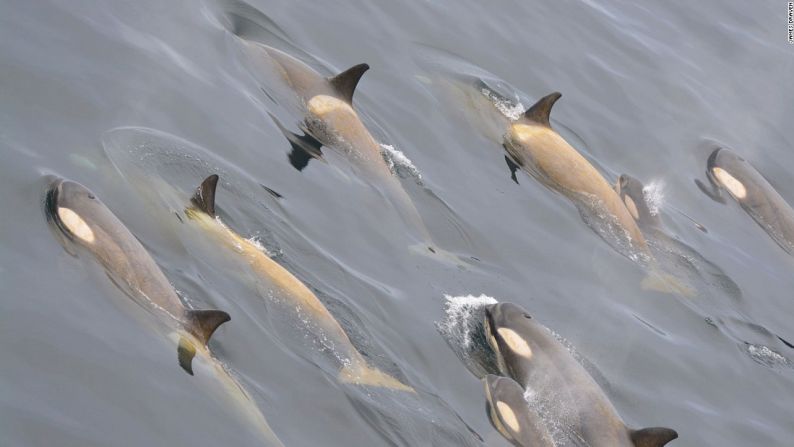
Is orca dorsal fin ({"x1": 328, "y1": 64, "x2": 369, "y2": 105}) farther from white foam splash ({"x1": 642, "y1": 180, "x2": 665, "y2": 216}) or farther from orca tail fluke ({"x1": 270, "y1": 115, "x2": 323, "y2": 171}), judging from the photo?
white foam splash ({"x1": 642, "y1": 180, "x2": 665, "y2": 216})

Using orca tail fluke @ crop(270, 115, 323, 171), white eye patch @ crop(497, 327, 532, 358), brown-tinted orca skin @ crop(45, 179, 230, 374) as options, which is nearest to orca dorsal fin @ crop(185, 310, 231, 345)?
brown-tinted orca skin @ crop(45, 179, 230, 374)

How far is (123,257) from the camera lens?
31.7 ft

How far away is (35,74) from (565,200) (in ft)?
19.0

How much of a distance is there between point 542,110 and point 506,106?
94cm

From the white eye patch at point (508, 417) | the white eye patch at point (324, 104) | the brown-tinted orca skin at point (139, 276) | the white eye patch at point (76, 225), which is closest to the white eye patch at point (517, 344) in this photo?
the white eye patch at point (508, 417)

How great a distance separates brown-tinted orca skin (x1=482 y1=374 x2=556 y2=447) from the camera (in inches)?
404

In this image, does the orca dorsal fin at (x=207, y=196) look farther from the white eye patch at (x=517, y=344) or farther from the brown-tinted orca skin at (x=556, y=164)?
the brown-tinted orca skin at (x=556, y=164)

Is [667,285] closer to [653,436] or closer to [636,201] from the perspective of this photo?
[636,201]

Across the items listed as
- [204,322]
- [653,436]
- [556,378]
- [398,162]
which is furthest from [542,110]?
[204,322]

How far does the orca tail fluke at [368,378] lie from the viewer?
32.5ft

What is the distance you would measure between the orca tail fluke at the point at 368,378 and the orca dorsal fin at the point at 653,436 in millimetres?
1871

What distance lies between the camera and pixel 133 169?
435 inches

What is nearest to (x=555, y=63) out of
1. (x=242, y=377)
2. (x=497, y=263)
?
(x=497, y=263)

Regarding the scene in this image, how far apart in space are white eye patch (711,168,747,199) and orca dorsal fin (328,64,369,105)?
18.2 ft
